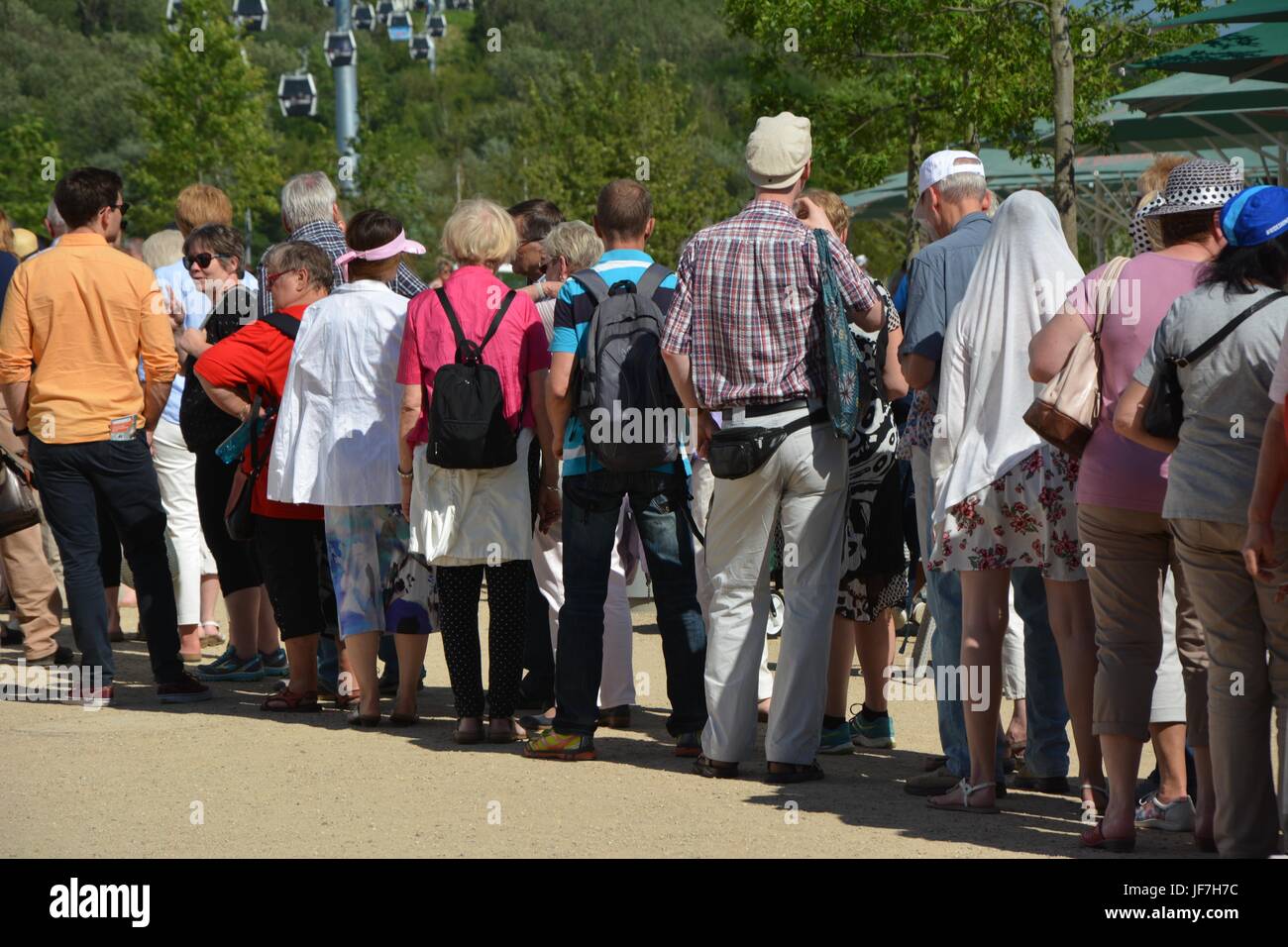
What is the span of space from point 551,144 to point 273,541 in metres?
38.9

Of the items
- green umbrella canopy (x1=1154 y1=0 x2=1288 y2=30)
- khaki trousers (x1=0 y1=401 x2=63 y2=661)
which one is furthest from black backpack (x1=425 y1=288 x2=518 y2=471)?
green umbrella canopy (x1=1154 y1=0 x2=1288 y2=30)

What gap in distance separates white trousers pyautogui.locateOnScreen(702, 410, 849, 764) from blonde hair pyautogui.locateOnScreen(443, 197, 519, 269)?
1.42m

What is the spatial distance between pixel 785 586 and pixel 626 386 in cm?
91

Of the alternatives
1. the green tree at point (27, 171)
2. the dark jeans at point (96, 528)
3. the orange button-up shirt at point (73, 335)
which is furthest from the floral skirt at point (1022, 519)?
A: the green tree at point (27, 171)

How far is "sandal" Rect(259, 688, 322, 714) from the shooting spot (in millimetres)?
7730

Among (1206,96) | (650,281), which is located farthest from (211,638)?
(1206,96)

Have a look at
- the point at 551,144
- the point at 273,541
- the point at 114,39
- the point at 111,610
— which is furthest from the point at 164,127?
the point at 114,39

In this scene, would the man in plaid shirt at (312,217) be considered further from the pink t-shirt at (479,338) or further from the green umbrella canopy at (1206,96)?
the green umbrella canopy at (1206,96)

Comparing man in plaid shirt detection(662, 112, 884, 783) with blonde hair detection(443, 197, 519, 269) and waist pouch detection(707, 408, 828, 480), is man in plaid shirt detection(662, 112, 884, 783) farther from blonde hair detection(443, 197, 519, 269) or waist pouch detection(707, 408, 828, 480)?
blonde hair detection(443, 197, 519, 269)

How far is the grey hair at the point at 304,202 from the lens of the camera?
8.47m

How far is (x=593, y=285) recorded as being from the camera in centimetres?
646

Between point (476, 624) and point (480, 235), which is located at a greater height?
point (480, 235)

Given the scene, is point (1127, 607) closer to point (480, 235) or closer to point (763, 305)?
point (763, 305)

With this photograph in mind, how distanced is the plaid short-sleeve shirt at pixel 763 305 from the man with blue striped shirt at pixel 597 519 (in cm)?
44
